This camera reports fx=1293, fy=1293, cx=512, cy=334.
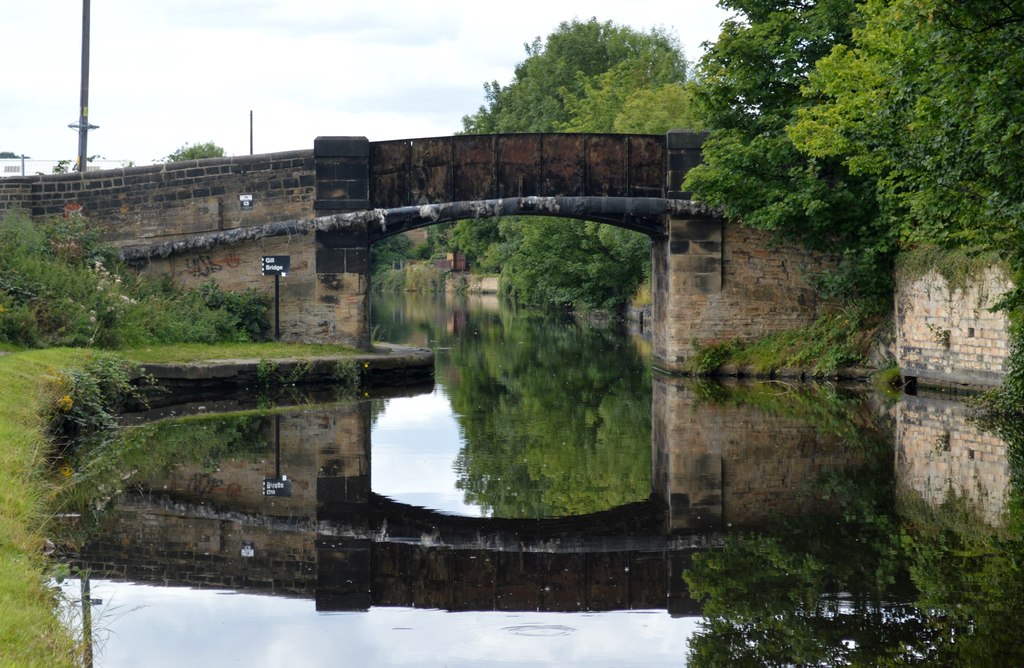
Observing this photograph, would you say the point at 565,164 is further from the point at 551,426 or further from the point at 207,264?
the point at 551,426

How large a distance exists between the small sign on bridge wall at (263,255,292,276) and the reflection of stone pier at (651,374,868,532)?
7.80 metres

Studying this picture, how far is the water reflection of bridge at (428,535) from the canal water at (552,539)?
3 centimetres

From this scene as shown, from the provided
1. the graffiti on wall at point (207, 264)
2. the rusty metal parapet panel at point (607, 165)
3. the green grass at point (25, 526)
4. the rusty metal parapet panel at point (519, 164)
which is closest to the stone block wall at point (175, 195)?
the graffiti on wall at point (207, 264)

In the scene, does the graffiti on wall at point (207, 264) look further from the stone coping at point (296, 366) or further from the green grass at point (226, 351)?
the stone coping at point (296, 366)

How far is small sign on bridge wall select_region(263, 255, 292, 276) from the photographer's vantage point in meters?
23.3

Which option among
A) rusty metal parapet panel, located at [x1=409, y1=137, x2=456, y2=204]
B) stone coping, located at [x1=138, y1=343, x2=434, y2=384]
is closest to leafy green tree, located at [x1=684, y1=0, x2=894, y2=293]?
→ rusty metal parapet panel, located at [x1=409, y1=137, x2=456, y2=204]

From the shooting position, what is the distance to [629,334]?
38031mm

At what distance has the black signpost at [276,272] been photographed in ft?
76.6

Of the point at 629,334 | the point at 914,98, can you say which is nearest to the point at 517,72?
the point at 629,334

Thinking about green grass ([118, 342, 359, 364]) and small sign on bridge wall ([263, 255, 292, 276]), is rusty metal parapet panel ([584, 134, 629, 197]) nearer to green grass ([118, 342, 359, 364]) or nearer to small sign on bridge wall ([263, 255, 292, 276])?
green grass ([118, 342, 359, 364])

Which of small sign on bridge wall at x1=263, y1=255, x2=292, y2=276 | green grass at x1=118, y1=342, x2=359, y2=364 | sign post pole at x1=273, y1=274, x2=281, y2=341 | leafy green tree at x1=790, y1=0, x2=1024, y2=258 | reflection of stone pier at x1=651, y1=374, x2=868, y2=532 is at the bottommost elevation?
reflection of stone pier at x1=651, y1=374, x2=868, y2=532

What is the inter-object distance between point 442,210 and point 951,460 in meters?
12.4

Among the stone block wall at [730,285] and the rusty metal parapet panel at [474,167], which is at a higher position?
the rusty metal parapet panel at [474,167]

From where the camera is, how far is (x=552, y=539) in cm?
959
